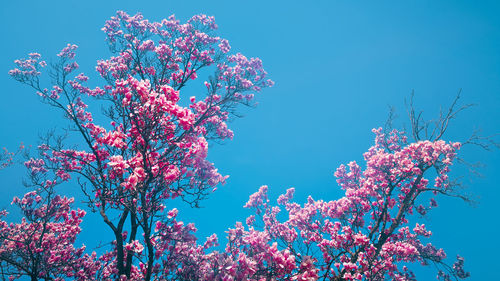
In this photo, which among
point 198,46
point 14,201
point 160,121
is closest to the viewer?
point 160,121

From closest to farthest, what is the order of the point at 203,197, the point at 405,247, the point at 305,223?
the point at 203,197 → the point at 405,247 → the point at 305,223

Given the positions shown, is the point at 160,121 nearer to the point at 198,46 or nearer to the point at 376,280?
the point at 198,46

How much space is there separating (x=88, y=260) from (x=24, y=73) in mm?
8330

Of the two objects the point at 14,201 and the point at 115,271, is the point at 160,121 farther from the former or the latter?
the point at 14,201

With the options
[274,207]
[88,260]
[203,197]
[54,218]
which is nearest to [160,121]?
[203,197]

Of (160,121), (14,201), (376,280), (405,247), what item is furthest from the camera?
(14,201)

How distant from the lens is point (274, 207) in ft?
50.3

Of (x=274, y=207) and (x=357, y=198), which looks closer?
(x=357, y=198)

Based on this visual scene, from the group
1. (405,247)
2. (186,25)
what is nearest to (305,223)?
(405,247)

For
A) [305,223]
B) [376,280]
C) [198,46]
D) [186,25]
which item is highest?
[186,25]

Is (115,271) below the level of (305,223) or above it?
below

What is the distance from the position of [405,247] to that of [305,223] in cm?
463

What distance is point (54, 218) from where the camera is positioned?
10.5 metres

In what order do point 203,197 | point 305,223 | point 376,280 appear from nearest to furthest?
point 203,197
point 376,280
point 305,223
